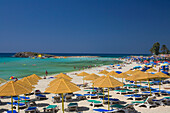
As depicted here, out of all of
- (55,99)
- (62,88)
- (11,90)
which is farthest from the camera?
(55,99)

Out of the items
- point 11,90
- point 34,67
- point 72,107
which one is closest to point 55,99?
point 72,107

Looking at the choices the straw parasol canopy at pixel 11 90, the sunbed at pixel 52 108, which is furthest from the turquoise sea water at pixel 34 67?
the straw parasol canopy at pixel 11 90

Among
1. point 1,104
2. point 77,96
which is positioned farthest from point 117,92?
point 1,104

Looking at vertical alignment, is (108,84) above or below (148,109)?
above

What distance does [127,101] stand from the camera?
11266 millimetres

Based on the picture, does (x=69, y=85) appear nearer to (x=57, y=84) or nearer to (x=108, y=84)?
(x=57, y=84)

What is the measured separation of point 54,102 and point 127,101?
5.11 m

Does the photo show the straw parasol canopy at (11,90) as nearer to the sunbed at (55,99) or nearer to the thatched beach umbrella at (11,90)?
the thatched beach umbrella at (11,90)

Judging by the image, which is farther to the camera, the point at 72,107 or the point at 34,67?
the point at 34,67

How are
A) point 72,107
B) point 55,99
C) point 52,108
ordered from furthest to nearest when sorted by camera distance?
point 55,99, point 72,107, point 52,108

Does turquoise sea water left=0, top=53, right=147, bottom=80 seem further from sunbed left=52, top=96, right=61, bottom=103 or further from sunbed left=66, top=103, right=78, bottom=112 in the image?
sunbed left=66, top=103, right=78, bottom=112

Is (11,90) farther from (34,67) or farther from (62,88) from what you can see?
(34,67)

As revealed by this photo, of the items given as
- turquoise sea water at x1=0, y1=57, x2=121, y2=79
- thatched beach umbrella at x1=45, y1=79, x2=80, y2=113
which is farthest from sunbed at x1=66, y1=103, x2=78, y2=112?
turquoise sea water at x1=0, y1=57, x2=121, y2=79

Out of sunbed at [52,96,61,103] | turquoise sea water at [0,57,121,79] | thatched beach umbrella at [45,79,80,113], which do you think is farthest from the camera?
turquoise sea water at [0,57,121,79]
